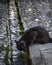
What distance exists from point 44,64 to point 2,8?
762 centimetres

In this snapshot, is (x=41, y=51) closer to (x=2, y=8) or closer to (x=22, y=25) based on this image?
(x=22, y=25)

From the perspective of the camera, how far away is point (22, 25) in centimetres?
1011

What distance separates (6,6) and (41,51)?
23.3 feet

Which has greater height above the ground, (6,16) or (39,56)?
(6,16)

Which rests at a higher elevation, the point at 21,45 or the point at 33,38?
the point at 33,38

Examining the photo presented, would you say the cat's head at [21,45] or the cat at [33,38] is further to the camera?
the cat's head at [21,45]

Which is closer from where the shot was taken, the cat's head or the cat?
the cat

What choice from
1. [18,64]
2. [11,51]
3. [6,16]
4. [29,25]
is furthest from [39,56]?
[6,16]

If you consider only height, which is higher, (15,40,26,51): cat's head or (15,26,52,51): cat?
(15,26,52,51): cat

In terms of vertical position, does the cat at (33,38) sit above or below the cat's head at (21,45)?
above

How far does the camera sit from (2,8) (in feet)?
43.1

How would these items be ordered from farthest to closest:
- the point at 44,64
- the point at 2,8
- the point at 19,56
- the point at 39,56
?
the point at 2,8
the point at 19,56
the point at 39,56
the point at 44,64

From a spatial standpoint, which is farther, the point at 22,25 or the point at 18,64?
the point at 22,25

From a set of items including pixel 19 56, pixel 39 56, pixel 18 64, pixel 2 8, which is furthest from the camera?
pixel 2 8
